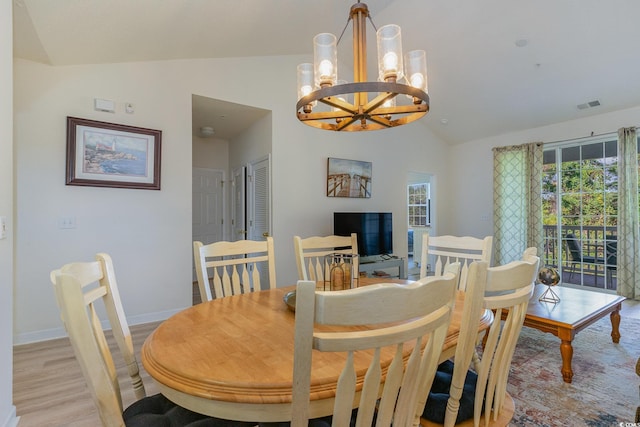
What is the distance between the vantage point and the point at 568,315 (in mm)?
2332

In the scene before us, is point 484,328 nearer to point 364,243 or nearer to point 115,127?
point 364,243

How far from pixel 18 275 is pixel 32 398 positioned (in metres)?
1.34

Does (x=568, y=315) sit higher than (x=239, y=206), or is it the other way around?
(x=239, y=206)

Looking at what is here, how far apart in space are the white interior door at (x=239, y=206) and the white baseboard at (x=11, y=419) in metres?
3.35

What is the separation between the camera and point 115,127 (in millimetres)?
3127

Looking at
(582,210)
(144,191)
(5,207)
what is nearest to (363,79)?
Answer: (5,207)

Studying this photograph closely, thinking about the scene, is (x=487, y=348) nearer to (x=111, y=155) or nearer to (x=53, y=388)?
(x=53, y=388)

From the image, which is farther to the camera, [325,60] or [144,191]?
[144,191]

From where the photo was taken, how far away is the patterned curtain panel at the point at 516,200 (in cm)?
498

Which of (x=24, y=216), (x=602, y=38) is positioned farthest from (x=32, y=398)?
(x=602, y=38)

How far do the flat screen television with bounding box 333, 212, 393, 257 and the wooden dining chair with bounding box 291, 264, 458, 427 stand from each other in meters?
3.47

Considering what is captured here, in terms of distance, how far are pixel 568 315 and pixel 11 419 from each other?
3.56 metres

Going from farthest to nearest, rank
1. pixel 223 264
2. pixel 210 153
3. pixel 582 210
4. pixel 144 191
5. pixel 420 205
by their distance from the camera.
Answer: pixel 420 205 → pixel 210 153 → pixel 582 210 → pixel 144 191 → pixel 223 264

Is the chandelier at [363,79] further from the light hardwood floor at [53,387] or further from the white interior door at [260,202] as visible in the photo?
the white interior door at [260,202]
